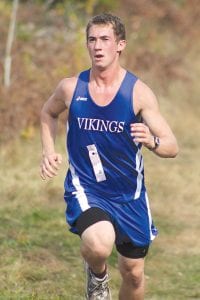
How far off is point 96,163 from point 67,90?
50cm

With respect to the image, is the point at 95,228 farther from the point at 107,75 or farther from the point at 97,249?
the point at 107,75

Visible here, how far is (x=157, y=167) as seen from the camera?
11.7 m

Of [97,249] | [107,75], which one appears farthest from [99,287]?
[107,75]

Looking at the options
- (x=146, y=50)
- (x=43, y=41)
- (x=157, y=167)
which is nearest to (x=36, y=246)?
(x=157, y=167)

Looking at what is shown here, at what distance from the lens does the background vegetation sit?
7637 mm

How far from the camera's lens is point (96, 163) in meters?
5.82

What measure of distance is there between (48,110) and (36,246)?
7.77 ft

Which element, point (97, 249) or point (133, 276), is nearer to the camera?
point (97, 249)

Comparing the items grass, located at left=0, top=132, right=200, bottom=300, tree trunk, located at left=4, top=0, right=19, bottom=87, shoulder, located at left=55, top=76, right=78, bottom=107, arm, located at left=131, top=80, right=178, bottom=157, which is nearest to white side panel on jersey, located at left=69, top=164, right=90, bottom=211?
shoulder, located at left=55, top=76, right=78, bottom=107

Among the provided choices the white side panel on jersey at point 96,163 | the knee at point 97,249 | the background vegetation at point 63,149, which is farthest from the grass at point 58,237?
the white side panel on jersey at point 96,163

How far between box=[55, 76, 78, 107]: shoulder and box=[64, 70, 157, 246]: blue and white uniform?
0.11 ft

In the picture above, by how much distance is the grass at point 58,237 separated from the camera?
730 cm

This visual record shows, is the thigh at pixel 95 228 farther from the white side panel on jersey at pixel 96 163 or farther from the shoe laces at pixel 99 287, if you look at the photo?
the shoe laces at pixel 99 287

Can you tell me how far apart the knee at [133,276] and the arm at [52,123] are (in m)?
0.81
